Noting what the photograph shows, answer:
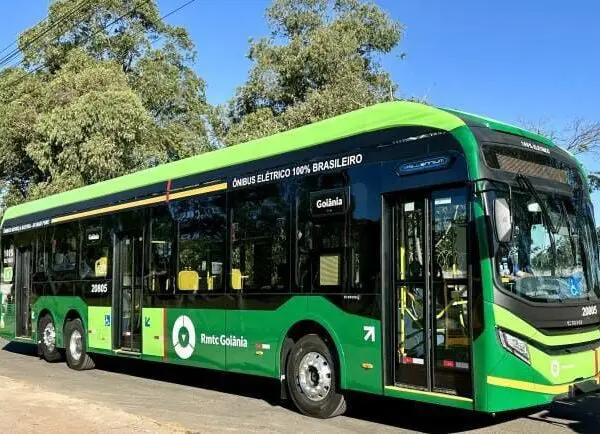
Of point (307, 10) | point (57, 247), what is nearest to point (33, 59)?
point (307, 10)

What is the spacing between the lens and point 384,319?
743 cm

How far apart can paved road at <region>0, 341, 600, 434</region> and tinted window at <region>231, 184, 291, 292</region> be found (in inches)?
66.1

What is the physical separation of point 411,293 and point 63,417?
4.10 metres

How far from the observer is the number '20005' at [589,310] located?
7.18m

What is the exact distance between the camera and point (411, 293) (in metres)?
7.29

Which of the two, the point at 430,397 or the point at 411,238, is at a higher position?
the point at 411,238

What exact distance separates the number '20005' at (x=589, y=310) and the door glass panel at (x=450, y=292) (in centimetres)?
141

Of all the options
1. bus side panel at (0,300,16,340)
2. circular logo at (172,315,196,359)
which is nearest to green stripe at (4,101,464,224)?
circular logo at (172,315,196,359)

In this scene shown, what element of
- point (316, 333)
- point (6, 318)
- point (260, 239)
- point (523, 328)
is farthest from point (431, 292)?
point (6, 318)

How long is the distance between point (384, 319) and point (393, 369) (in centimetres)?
54

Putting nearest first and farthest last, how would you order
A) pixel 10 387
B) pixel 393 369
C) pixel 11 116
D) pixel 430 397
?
pixel 430 397 < pixel 393 369 < pixel 10 387 < pixel 11 116

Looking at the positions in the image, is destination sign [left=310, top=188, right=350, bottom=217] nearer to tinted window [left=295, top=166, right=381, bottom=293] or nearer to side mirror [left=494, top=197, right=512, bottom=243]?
tinted window [left=295, top=166, right=381, bottom=293]

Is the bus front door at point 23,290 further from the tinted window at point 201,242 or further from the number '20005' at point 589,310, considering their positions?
the number '20005' at point 589,310

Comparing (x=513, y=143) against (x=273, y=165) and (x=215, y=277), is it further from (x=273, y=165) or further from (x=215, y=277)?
(x=215, y=277)
